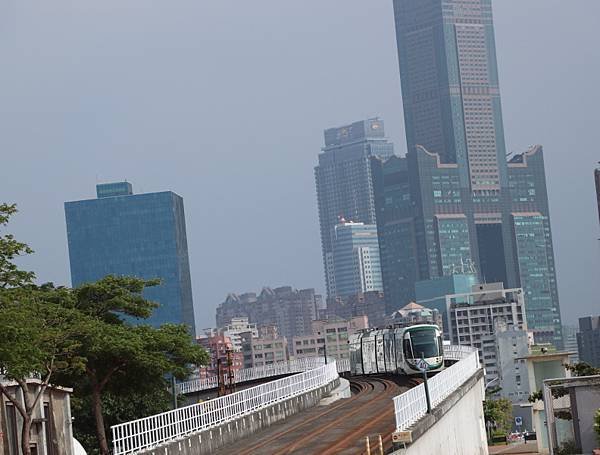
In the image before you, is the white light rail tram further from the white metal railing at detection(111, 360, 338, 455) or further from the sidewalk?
the sidewalk

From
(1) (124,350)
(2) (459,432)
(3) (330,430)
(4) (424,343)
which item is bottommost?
(2) (459,432)

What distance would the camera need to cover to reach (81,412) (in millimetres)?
76812

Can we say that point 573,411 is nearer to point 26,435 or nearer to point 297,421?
point 297,421

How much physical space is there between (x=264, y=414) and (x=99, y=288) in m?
10.8

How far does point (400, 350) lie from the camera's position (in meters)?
94.4

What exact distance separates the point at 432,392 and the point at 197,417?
917cm

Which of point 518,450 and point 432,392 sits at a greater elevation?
point 432,392

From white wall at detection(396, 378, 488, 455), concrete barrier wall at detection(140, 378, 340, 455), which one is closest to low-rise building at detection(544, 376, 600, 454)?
white wall at detection(396, 378, 488, 455)

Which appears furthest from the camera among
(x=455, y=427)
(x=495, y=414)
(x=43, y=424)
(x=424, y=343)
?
(x=495, y=414)

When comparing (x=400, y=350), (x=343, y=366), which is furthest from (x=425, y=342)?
(x=343, y=366)

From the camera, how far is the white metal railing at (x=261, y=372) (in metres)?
116

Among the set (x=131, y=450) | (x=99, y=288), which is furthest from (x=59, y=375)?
(x=131, y=450)

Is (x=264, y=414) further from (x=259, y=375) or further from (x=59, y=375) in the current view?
(x=259, y=375)

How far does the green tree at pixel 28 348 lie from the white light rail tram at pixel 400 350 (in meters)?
31.6
